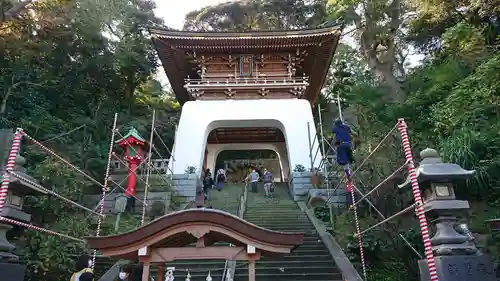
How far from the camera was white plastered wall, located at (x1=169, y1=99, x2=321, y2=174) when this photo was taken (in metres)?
15.1

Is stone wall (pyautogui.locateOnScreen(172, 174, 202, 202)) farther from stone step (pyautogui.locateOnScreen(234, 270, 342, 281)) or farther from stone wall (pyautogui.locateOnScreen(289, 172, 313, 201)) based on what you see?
stone step (pyautogui.locateOnScreen(234, 270, 342, 281))

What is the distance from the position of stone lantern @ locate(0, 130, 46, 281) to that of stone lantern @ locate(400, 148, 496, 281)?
238 inches

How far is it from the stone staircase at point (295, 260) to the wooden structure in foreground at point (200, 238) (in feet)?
7.63

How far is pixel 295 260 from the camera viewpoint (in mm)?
7418

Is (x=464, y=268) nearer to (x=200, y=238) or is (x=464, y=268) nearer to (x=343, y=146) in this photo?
(x=200, y=238)

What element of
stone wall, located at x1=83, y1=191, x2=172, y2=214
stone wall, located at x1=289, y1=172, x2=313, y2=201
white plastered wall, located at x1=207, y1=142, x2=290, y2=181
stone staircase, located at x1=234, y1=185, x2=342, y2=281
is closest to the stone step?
stone staircase, located at x1=234, y1=185, x2=342, y2=281

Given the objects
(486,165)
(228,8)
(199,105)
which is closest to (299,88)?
(199,105)

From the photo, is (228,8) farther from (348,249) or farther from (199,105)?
(348,249)

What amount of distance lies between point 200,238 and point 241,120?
11.6 metres

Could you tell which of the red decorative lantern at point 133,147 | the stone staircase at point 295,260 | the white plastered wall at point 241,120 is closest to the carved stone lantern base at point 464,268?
the stone staircase at point 295,260

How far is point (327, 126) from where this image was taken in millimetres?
22859

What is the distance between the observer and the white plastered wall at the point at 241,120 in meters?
15.1

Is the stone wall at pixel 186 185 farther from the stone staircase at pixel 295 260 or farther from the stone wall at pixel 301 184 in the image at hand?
the stone wall at pixel 301 184

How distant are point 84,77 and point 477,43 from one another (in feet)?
56.1
